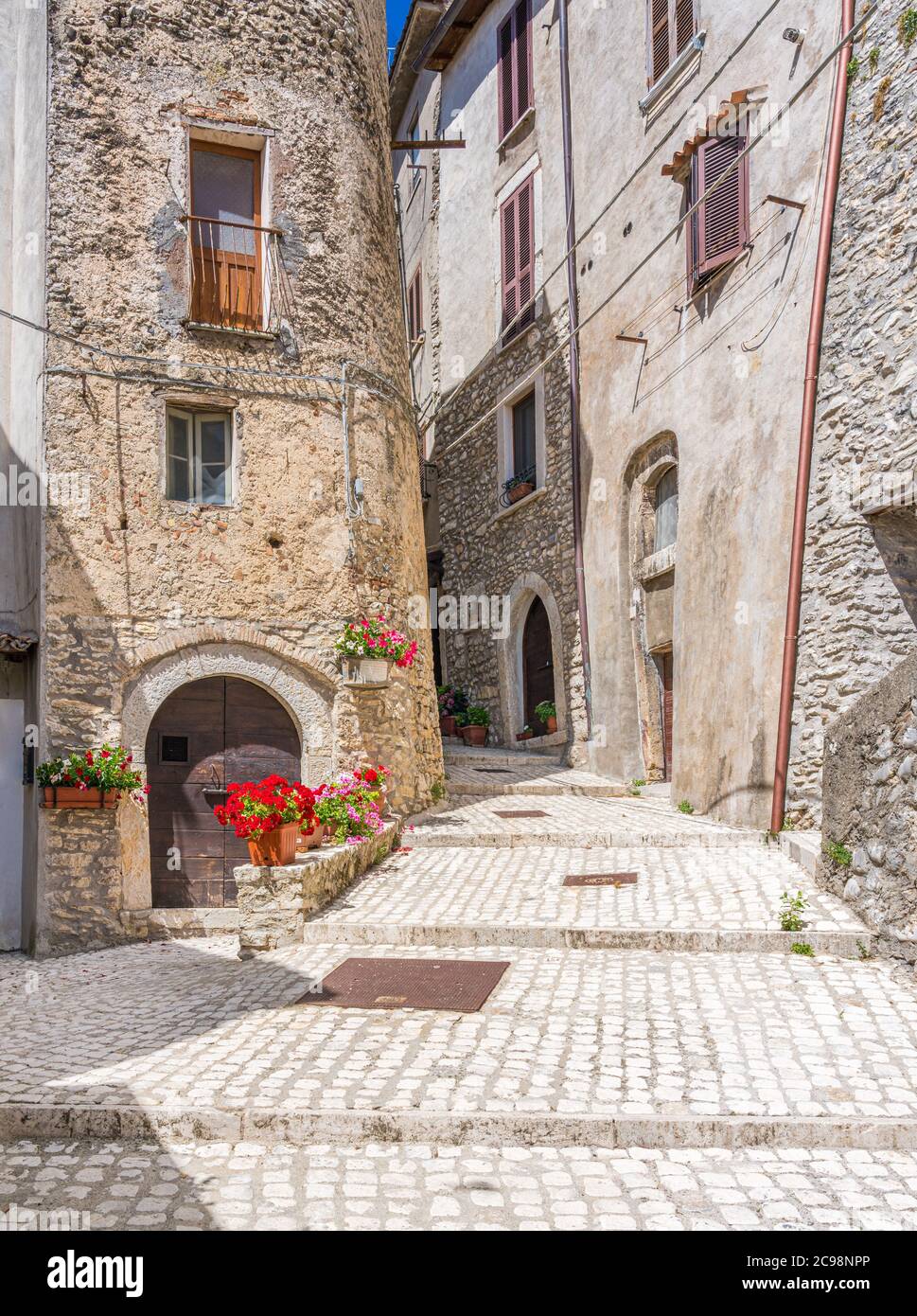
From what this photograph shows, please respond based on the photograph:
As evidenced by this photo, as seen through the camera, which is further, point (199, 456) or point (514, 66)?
point (514, 66)

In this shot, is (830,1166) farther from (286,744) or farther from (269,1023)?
(286,744)

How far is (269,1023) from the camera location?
18.3 ft

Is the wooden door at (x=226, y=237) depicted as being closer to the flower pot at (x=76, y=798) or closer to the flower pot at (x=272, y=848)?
the flower pot at (x=76, y=798)

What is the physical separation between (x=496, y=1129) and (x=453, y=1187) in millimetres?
430

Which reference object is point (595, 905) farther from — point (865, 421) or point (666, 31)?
point (666, 31)

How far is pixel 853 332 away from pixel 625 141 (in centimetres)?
607

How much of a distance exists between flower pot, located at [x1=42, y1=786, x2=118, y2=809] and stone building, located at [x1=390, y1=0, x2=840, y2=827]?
19.0 feet

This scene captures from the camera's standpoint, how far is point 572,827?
398 inches

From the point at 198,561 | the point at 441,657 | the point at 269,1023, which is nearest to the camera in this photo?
the point at 269,1023

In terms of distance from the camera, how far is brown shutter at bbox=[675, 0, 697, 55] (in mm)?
11680

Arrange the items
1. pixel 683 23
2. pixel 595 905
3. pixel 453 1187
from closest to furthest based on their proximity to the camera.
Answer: pixel 453 1187, pixel 595 905, pixel 683 23

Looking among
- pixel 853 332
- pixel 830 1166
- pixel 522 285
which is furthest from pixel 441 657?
pixel 830 1166

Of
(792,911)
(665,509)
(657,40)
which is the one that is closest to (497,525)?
(665,509)

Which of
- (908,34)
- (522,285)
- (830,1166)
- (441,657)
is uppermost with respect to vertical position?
(522,285)
